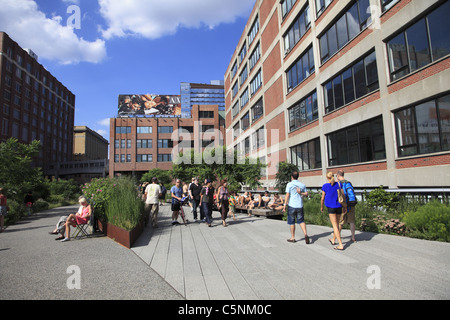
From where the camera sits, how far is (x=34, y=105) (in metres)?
66.3

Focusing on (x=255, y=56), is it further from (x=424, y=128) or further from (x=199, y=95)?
(x=199, y=95)

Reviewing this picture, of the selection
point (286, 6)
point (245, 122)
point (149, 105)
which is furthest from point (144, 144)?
point (286, 6)

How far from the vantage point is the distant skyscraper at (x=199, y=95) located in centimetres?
15275

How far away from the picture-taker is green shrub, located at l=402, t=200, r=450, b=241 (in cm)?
661

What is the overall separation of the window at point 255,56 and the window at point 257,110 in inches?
192

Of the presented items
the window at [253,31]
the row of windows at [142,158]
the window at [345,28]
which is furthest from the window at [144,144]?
the window at [345,28]

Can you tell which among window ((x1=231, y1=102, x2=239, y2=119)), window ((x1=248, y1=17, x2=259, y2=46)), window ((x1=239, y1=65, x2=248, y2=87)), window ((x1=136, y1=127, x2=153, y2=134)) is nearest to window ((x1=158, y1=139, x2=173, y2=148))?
window ((x1=136, y1=127, x2=153, y2=134))

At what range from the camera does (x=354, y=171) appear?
1469 cm

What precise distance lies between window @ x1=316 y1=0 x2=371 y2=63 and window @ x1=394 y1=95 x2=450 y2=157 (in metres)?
5.57

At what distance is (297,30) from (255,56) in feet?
35.2

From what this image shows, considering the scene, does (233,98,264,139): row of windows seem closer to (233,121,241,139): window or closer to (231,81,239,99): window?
(233,121,241,139): window
